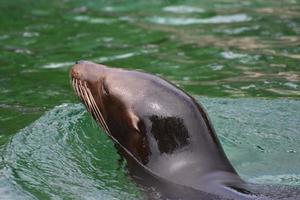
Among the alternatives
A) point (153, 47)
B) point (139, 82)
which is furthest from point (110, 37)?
point (139, 82)

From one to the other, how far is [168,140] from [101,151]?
107 centimetres

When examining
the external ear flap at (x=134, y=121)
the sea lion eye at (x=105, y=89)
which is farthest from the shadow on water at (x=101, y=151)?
the sea lion eye at (x=105, y=89)

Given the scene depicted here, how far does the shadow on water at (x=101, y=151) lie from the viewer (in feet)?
17.8

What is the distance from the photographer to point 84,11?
11688 mm

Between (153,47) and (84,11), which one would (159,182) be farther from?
(84,11)

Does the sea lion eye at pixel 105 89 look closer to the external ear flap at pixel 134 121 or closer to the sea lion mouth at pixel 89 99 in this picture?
the sea lion mouth at pixel 89 99

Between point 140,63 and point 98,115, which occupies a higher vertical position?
point 98,115

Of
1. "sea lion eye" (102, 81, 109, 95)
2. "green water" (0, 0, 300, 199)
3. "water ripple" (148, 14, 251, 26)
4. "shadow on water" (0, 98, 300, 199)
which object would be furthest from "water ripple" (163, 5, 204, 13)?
"sea lion eye" (102, 81, 109, 95)

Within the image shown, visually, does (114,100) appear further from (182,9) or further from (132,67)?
(182,9)

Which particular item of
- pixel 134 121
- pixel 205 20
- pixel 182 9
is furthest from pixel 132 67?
pixel 134 121

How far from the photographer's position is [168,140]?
504cm

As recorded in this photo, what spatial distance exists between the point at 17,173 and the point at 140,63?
339 centimetres

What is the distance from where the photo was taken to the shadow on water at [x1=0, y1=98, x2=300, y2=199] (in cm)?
542

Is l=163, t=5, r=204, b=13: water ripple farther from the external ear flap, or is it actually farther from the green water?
the external ear flap
